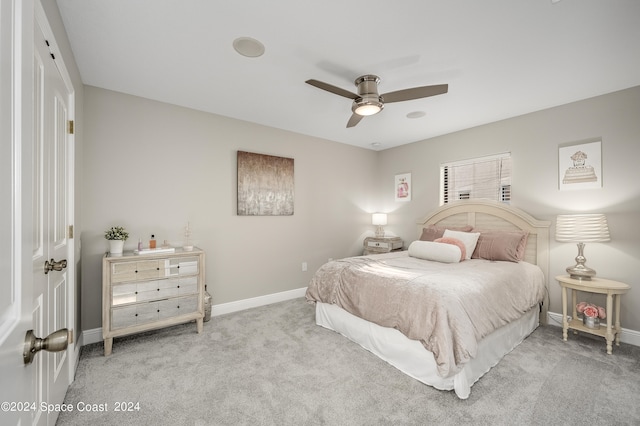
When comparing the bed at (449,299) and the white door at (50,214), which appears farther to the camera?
the bed at (449,299)

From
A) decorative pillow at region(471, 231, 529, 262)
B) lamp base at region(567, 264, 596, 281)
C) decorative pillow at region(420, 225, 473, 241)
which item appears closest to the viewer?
lamp base at region(567, 264, 596, 281)

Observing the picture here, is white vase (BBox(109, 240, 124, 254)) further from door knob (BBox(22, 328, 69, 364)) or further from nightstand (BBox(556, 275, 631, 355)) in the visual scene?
nightstand (BBox(556, 275, 631, 355))

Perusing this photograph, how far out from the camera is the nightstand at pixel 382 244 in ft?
15.5

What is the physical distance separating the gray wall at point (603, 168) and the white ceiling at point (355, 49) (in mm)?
241

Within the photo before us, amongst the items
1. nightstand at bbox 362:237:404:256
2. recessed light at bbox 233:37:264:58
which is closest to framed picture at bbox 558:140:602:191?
nightstand at bbox 362:237:404:256

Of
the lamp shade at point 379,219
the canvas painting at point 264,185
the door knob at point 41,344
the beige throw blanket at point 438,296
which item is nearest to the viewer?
the door knob at point 41,344

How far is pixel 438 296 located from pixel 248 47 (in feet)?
7.94

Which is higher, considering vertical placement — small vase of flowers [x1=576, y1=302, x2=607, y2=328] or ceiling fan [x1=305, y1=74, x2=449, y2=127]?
ceiling fan [x1=305, y1=74, x2=449, y2=127]

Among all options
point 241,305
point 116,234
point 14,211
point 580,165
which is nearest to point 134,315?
point 116,234

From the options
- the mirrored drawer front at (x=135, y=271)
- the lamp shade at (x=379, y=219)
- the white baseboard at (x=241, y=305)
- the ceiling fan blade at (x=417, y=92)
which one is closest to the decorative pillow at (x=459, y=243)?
the lamp shade at (x=379, y=219)

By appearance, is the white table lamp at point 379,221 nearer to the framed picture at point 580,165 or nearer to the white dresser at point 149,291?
the framed picture at point 580,165

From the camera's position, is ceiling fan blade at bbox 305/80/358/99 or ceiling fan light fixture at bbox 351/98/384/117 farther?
ceiling fan light fixture at bbox 351/98/384/117

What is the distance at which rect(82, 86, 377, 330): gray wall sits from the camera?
2.84m

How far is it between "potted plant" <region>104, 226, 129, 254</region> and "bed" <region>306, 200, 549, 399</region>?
6.47 ft
